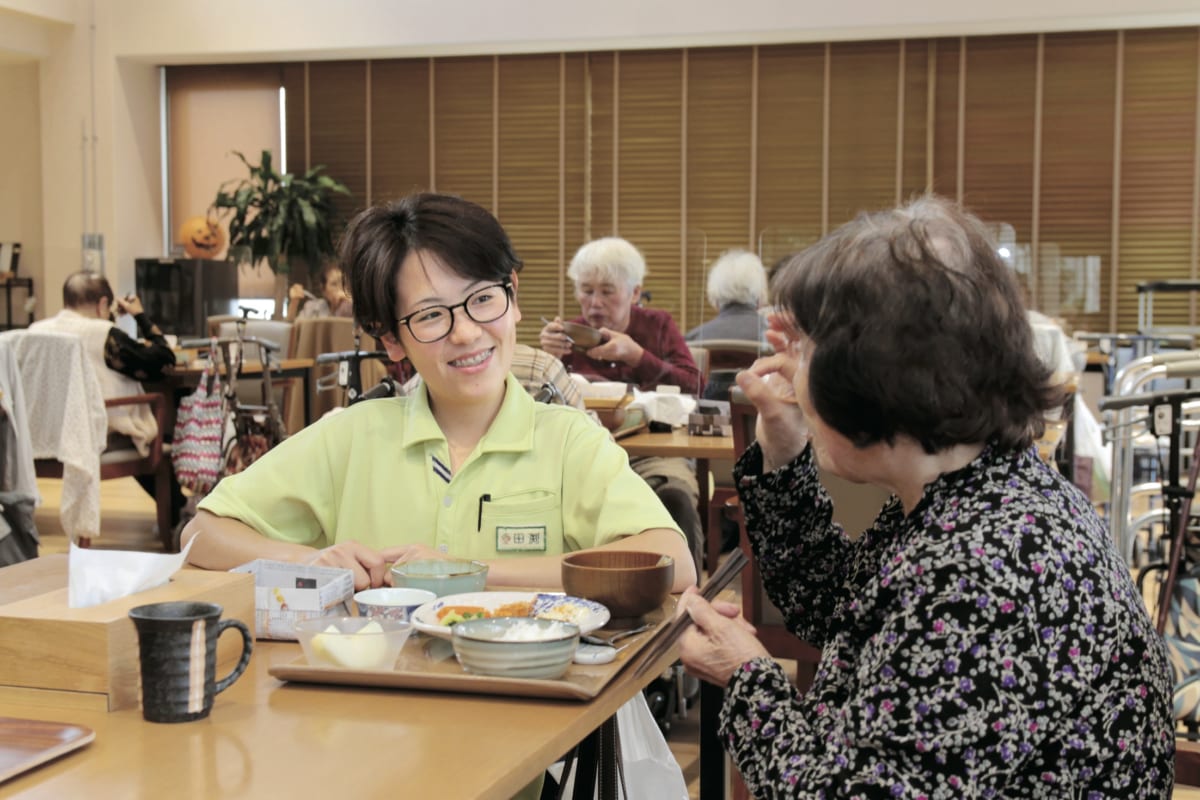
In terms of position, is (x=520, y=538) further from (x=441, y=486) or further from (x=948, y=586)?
(x=948, y=586)

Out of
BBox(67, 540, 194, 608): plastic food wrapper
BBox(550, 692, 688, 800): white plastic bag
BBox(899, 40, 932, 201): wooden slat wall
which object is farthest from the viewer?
BBox(899, 40, 932, 201): wooden slat wall

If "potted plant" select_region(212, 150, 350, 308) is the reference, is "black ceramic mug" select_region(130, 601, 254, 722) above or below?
below

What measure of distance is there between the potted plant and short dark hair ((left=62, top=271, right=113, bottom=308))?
10.7ft

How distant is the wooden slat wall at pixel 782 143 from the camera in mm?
8438

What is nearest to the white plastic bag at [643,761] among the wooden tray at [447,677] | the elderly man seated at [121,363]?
the wooden tray at [447,677]

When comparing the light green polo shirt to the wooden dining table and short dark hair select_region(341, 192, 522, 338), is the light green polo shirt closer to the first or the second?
short dark hair select_region(341, 192, 522, 338)

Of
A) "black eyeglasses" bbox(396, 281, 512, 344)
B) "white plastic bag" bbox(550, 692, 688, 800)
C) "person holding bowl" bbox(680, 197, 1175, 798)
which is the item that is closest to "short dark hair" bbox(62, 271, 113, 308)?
"black eyeglasses" bbox(396, 281, 512, 344)

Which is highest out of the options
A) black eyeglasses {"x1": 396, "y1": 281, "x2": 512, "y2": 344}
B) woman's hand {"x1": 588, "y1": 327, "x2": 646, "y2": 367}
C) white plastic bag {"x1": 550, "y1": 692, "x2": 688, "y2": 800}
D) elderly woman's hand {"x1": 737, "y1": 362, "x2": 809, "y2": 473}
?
black eyeglasses {"x1": 396, "y1": 281, "x2": 512, "y2": 344}

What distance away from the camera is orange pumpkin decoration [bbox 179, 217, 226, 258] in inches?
381

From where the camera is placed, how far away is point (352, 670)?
4.14 ft

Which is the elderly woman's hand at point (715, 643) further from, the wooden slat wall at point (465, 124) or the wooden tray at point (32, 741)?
the wooden slat wall at point (465, 124)

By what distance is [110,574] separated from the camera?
1.28 metres

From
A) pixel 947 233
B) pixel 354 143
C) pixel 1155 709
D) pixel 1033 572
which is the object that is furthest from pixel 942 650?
pixel 354 143

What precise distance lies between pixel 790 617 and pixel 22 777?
0.81 meters
